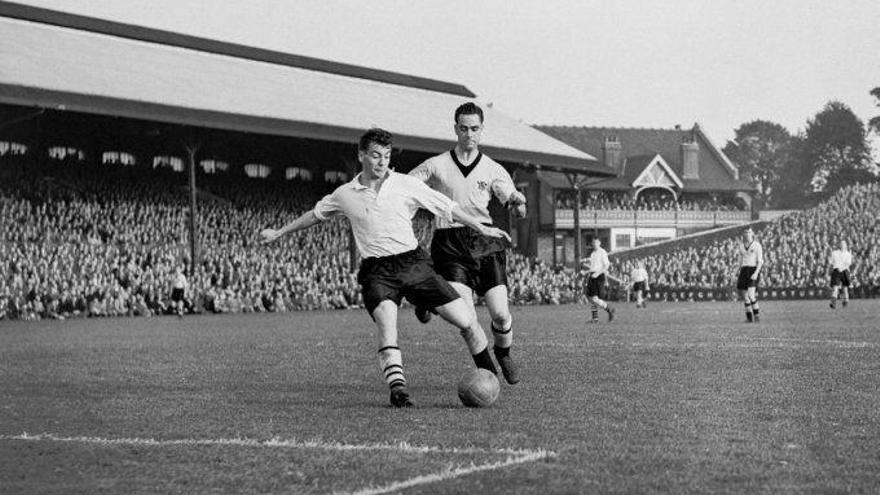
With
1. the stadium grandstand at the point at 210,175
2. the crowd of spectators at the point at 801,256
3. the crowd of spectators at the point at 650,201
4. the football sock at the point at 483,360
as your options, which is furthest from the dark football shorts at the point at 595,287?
the crowd of spectators at the point at 650,201

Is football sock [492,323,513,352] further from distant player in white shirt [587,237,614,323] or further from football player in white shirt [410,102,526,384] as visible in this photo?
→ distant player in white shirt [587,237,614,323]

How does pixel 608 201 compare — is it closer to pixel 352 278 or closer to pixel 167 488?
pixel 352 278

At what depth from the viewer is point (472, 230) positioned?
11.7 m

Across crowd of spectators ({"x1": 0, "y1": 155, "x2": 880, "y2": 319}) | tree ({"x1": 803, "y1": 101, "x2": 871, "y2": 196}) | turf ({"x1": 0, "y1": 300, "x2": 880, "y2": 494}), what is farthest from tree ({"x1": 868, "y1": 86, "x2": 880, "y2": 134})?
turf ({"x1": 0, "y1": 300, "x2": 880, "y2": 494})

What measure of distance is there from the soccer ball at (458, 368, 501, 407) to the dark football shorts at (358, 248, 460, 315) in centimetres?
78

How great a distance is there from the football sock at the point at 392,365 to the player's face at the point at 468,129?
220cm

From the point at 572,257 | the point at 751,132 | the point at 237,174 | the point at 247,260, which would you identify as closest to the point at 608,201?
the point at 572,257

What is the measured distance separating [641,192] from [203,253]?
1797 inches

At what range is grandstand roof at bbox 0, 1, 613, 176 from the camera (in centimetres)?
4038

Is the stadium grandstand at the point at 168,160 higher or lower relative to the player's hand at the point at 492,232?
higher

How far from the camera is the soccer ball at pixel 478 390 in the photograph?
9680mm

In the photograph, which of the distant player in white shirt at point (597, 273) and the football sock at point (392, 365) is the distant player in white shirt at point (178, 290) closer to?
the distant player in white shirt at point (597, 273)

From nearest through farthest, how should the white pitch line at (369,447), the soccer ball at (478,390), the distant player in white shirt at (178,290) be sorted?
1. the white pitch line at (369,447)
2. the soccer ball at (478,390)
3. the distant player in white shirt at (178,290)

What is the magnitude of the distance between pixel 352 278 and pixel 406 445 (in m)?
39.0
